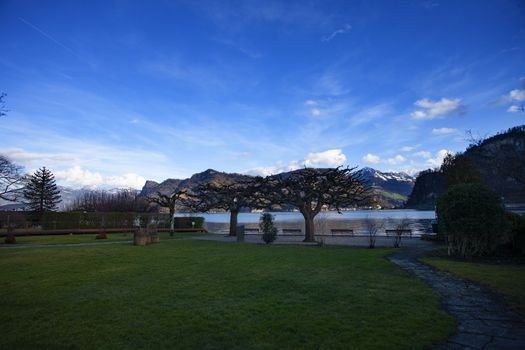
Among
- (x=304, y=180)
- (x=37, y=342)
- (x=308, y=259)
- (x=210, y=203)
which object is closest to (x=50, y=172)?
(x=210, y=203)

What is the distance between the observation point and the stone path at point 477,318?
447cm

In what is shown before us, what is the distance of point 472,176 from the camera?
924 inches

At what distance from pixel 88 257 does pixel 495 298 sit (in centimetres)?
1435

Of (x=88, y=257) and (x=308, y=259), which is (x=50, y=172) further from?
(x=308, y=259)

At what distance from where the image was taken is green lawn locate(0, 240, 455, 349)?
4.63m

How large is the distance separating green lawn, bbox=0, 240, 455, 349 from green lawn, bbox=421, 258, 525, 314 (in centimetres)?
159

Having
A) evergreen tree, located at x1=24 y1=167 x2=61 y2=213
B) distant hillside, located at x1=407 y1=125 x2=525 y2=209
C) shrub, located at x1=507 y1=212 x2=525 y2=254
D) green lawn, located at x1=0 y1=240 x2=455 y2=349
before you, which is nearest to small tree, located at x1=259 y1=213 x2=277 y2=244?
green lawn, located at x1=0 y1=240 x2=455 y2=349

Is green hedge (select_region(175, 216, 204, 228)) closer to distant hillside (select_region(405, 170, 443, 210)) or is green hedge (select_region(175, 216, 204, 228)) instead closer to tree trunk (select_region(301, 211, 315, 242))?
tree trunk (select_region(301, 211, 315, 242))

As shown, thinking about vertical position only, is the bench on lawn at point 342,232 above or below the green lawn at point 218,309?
below

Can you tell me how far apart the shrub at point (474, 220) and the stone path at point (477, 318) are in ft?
15.6

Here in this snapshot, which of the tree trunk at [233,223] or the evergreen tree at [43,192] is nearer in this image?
the tree trunk at [233,223]

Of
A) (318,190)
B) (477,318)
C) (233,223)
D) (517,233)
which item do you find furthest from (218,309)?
(233,223)

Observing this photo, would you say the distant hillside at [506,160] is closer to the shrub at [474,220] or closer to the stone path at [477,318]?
the shrub at [474,220]

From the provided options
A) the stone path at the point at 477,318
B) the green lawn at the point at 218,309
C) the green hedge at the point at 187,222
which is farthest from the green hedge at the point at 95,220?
the stone path at the point at 477,318
